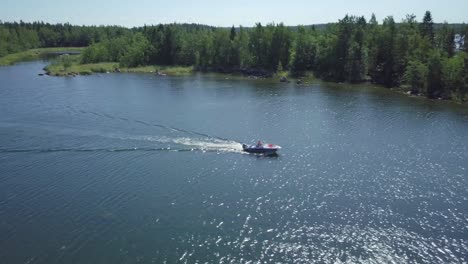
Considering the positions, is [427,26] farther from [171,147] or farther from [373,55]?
[171,147]

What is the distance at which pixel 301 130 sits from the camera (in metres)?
93.2

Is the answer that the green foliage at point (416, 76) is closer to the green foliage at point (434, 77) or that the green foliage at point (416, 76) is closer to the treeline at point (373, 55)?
the treeline at point (373, 55)

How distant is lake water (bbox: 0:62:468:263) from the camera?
46938mm

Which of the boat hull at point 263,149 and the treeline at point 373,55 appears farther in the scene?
the treeline at point 373,55

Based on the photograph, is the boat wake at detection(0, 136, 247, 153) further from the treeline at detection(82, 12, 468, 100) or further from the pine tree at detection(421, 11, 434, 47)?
the pine tree at detection(421, 11, 434, 47)

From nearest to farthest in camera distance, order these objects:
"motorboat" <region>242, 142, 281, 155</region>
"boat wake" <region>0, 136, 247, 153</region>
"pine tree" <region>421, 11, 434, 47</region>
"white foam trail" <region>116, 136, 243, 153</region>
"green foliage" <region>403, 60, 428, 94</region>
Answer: "motorboat" <region>242, 142, 281, 155</region>
"boat wake" <region>0, 136, 247, 153</region>
"white foam trail" <region>116, 136, 243, 153</region>
"green foliage" <region>403, 60, 428, 94</region>
"pine tree" <region>421, 11, 434, 47</region>

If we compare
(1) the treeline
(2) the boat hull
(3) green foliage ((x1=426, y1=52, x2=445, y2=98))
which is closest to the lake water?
(2) the boat hull

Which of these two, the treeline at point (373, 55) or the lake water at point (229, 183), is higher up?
the treeline at point (373, 55)

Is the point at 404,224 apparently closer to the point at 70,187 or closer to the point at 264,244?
the point at 264,244

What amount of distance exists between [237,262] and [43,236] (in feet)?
76.7

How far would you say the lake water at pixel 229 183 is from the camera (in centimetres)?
4694

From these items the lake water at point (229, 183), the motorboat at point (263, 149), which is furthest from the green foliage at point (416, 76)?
the motorboat at point (263, 149)

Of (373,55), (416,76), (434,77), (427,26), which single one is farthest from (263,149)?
(427,26)

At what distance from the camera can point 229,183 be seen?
211ft
